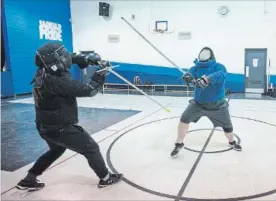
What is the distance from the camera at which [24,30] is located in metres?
9.96

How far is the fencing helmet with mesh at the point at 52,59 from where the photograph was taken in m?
2.45

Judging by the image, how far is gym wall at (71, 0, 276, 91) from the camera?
9195 millimetres

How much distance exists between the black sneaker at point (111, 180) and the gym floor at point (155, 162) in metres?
0.05

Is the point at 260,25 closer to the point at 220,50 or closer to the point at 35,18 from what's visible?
the point at 220,50

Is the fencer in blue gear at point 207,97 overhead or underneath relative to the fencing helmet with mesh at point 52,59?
underneath

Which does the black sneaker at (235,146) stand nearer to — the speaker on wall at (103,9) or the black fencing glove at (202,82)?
the black fencing glove at (202,82)

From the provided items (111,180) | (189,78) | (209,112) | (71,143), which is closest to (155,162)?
(111,180)

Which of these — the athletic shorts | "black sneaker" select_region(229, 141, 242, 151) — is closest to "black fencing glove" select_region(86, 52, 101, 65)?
the athletic shorts

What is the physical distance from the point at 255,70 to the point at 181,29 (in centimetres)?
284

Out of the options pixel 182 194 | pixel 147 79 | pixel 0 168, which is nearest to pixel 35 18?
pixel 147 79

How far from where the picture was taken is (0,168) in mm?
3301

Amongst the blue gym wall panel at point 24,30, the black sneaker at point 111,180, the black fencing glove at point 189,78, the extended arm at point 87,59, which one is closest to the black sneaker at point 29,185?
the black sneaker at point 111,180

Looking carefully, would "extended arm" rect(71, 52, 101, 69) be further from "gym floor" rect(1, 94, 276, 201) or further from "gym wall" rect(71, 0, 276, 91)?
"gym wall" rect(71, 0, 276, 91)

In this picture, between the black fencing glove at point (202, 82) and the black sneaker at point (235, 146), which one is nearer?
the black fencing glove at point (202, 82)
